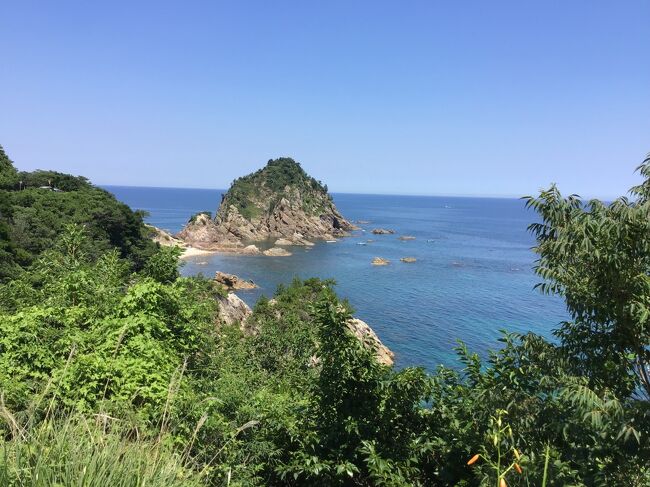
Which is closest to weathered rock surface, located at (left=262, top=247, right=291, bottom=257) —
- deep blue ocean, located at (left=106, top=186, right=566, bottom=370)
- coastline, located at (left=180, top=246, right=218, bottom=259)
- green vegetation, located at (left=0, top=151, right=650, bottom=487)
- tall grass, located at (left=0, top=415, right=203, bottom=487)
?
deep blue ocean, located at (left=106, top=186, right=566, bottom=370)

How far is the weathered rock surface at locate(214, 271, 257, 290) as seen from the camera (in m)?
48.8

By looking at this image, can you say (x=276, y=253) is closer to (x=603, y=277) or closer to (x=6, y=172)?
(x=6, y=172)


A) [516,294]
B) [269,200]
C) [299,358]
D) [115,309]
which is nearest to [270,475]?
[115,309]

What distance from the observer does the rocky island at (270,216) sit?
8556cm

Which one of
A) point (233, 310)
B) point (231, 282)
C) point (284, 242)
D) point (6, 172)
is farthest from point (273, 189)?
point (233, 310)

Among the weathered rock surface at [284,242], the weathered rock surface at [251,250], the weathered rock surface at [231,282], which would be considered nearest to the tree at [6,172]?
the weathered rock surface at [231,282]

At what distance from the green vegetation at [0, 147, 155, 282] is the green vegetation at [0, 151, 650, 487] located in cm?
1867

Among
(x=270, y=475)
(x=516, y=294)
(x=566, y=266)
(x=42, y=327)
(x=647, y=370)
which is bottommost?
(x=516, y=294)

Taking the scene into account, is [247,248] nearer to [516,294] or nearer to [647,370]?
[516,294]

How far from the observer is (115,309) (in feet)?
27.5

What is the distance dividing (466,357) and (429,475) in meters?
1.78

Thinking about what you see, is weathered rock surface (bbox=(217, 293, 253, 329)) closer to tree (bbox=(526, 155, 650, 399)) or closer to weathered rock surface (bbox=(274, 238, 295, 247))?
tree (bbox=(526, 155, 650, 399))

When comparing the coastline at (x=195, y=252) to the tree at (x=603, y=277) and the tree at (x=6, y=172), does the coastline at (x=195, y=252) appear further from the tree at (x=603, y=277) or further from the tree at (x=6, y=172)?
the tree at (x=603, y=277)

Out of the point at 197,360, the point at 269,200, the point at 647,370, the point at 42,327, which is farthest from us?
the point at 269,200
